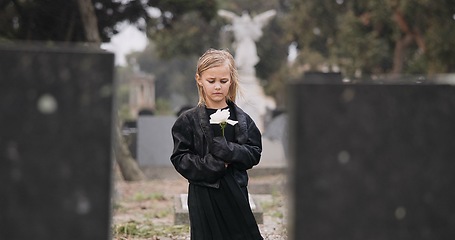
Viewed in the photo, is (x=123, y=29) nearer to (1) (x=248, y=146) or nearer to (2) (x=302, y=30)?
(1) (x=248, y=146)

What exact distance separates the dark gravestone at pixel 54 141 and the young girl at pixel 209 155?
1739 millimetres

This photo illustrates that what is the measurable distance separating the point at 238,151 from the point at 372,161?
1675 mm

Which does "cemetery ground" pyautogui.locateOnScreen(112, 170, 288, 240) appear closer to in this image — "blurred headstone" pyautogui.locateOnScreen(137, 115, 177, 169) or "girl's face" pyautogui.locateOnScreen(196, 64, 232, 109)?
"blurred headstone" pyautogui.locateOnScreen(137, 115, 177, 169)

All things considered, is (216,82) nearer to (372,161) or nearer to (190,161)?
(190,161)

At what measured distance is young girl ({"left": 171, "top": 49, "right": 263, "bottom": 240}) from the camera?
3791mm

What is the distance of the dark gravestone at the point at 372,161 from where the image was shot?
2.01 meters

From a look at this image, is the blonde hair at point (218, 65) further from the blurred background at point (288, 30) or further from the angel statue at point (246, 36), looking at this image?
the angel statue at point (246, 36)

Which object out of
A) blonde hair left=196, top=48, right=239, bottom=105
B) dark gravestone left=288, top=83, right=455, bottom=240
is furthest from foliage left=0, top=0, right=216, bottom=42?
dark gravestone left=288, top=83, right=455, bottom=240

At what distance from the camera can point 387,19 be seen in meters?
21.5

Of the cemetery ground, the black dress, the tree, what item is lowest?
the cemetery ground

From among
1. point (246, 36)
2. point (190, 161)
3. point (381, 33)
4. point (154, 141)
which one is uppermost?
point (381, 33)

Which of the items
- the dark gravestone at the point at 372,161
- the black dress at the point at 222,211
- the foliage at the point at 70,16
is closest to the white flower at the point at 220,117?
the black dress at the point at 222,211

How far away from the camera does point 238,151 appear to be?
12.1 feet

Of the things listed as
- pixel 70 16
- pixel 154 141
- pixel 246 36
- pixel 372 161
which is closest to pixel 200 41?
pixel 246 36
